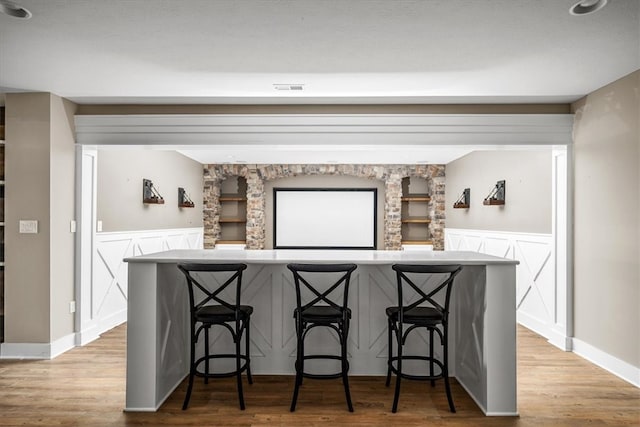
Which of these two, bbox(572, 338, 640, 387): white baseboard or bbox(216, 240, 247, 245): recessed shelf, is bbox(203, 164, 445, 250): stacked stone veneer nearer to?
bbox(216, 240, 247, 245): recessed shelf

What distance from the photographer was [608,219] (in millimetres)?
3654

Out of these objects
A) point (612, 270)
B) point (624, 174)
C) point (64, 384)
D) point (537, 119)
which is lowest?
point (64, 384)

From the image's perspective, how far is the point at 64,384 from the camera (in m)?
Answer: 3.28

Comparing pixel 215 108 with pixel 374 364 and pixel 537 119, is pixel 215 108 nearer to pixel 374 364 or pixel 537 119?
pixel 374 364

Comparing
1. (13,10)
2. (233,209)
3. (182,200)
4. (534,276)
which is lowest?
A: (534,276)

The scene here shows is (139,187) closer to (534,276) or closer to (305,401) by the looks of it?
(305,401)

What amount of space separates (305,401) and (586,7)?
2968 mm

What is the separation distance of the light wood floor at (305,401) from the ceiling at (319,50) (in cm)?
244

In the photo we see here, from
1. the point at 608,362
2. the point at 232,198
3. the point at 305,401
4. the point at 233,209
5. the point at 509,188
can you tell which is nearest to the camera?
the point at 305,401

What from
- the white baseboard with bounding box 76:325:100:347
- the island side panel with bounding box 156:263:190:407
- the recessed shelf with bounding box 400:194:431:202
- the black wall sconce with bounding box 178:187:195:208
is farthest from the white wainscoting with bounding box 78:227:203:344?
the recessed shelf with bounding box 400:194:431:202

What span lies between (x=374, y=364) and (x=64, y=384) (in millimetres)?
2443

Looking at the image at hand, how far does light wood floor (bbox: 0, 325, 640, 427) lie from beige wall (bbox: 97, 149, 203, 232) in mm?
1942

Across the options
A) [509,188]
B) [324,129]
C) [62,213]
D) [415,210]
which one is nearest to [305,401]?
[324,129]

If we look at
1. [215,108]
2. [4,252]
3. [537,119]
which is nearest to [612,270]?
[537,119]
